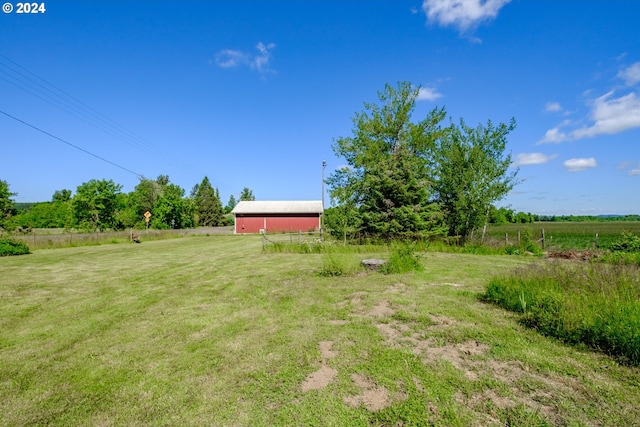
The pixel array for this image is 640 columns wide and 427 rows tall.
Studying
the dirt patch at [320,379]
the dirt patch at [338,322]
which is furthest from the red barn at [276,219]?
the dirt patch at [320,379]

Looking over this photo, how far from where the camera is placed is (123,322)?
482 cm

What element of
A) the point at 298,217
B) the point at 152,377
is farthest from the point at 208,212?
the point at 152,377

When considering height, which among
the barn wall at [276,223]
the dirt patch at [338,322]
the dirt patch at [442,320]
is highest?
the barn wall at [276,223]

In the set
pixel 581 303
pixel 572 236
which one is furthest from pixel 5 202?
pixel 572 236

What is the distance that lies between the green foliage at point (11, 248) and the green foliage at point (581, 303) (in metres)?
21.0

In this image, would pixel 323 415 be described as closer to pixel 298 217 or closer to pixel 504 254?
pixel 504 254

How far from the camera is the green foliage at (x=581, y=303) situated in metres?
3.35

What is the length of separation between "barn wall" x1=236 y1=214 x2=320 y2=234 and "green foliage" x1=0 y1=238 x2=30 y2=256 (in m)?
20.4

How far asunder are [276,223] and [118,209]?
2396 centimetres

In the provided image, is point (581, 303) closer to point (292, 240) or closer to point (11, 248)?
point (292, 240)

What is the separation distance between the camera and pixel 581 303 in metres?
4.08

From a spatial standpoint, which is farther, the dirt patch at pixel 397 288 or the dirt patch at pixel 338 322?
the dirt patch at pixel 397 288

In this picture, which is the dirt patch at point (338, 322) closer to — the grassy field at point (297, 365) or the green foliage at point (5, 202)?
the grassy field at point (297, 365)

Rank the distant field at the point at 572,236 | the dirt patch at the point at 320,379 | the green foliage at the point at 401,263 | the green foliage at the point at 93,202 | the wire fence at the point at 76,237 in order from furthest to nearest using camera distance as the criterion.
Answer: the green foliage at the point at 93,202 → the wire fence at the point at 76,237 → the distant field at the point at 572,236 → the green foliage at the point at 401,263 → the dirt patch at the point at 320,379
